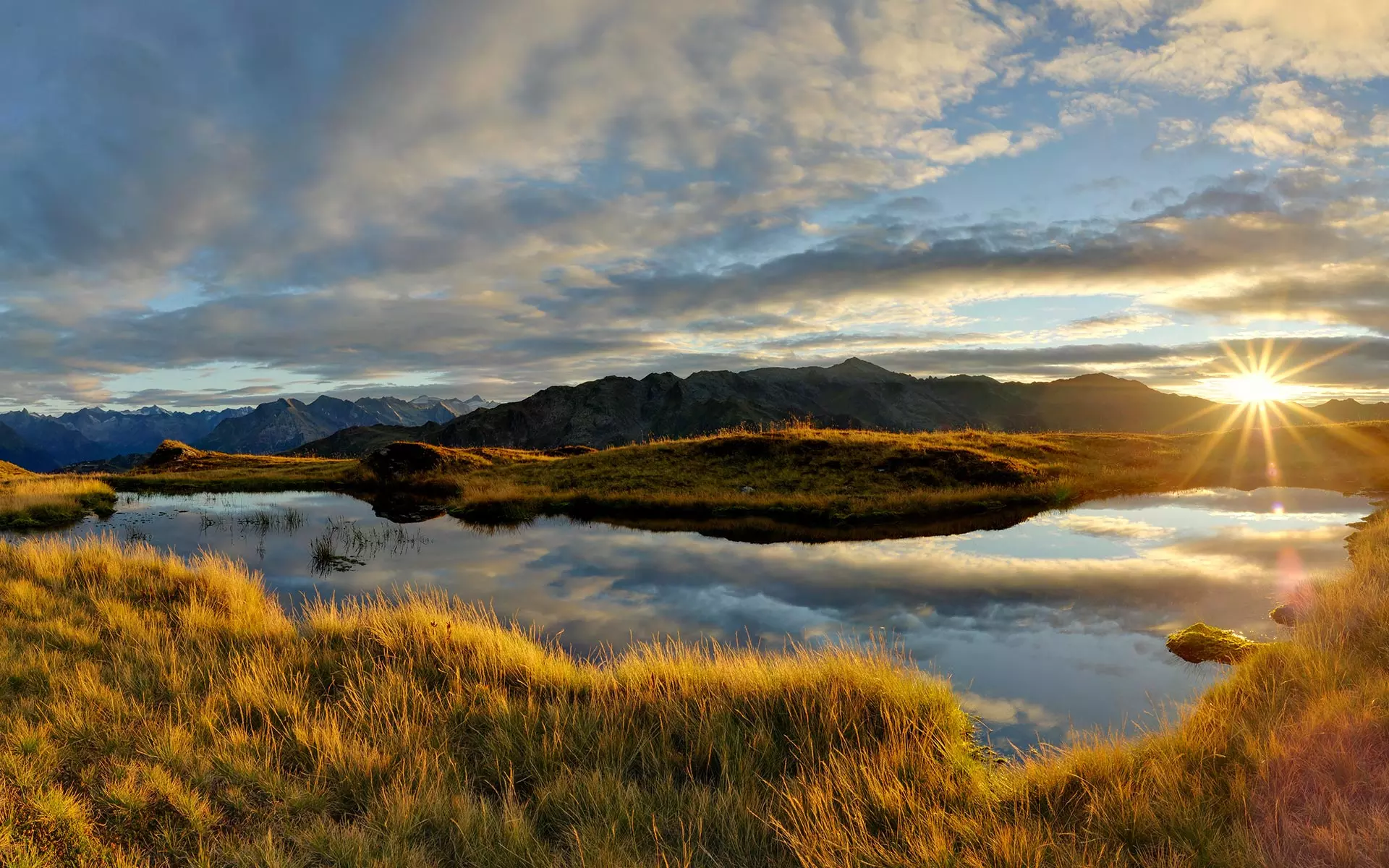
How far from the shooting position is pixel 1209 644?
12195 millimetres

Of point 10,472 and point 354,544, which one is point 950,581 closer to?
point 354,544

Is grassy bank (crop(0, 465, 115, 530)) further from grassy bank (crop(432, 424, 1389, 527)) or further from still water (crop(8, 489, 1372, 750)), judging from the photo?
grassy bank (crop(432, 424, 1389, 527))

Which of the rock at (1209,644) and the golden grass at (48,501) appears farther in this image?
the golden grass at (48,501)

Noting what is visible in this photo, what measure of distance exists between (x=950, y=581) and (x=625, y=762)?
12.6 metres

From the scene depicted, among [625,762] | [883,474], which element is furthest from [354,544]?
[883,474]

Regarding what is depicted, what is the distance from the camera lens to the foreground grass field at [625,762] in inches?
216

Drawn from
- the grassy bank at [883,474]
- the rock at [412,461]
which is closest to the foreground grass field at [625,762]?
the grassy bank at [883,474]

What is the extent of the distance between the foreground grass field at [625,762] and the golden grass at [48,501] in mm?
27114

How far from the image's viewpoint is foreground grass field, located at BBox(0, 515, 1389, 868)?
5.49 meters

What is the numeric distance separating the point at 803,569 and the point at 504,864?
1505 cm

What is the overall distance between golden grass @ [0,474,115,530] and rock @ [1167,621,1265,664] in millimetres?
42245

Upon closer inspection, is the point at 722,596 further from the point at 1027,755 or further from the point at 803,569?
the point at 1027,755

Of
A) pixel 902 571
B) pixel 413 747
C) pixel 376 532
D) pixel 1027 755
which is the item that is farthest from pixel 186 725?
pixel 376 532

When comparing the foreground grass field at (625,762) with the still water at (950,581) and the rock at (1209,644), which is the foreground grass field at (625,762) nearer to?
the rock at (1209,644)
